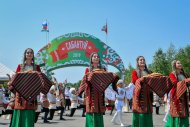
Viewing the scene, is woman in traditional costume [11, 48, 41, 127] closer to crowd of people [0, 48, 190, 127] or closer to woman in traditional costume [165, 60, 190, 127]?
crowd of people [0, 48, 190, 127]

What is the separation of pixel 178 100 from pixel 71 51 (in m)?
25.2

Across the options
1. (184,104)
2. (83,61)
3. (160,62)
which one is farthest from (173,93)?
(160,62)

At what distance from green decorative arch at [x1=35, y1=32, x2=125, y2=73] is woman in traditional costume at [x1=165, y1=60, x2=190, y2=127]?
79.4 feet

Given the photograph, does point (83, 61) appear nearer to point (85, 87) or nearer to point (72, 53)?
point (72, 53)

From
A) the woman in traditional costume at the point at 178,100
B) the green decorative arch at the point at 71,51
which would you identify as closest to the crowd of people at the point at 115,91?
the woman in traditional costume at the point at 178,100

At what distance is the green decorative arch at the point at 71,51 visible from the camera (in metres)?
32.9

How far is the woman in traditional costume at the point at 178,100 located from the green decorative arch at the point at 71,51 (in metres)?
24.2

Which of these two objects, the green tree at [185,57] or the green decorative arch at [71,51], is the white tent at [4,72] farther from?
the green tree at [185,57]

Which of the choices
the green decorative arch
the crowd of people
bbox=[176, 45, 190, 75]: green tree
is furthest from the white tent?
bbox=[176, 45, 190, 75]: green tree

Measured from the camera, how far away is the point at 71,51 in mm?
33156

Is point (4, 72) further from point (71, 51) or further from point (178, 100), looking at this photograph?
point (178, 100)

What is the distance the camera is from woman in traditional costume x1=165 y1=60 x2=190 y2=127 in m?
8.22

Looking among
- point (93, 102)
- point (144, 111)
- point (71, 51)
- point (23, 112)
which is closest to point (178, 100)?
point (144, 111)

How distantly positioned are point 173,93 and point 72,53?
25015mm
